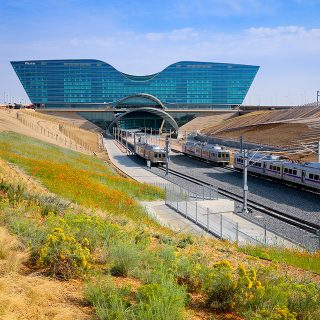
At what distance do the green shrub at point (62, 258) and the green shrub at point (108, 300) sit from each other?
708 millimetres

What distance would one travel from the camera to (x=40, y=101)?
510ft

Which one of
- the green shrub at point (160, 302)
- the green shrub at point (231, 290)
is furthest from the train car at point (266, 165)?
the green shrub at point (160, 302)

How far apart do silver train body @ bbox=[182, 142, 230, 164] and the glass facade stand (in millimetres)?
91500

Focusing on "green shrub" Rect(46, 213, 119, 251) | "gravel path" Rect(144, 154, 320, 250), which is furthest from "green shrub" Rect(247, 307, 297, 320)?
"gravel path" Rect(144, 154, 320, 250)

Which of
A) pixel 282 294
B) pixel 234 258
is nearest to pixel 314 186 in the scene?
pixel 234 258

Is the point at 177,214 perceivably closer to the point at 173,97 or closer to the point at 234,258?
the point at 234,258

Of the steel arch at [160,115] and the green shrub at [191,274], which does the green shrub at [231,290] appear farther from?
the steel arch at [160,115]

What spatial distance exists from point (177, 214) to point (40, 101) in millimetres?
139769

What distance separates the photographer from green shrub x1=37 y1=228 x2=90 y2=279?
7586 millimetres

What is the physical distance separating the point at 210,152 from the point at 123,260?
162 feet

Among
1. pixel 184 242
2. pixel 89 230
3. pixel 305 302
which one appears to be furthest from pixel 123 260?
pixel 184 242

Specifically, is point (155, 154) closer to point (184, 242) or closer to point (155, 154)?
point (155, 154)

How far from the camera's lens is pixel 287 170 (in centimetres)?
3822

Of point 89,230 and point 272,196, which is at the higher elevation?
point 89,230
